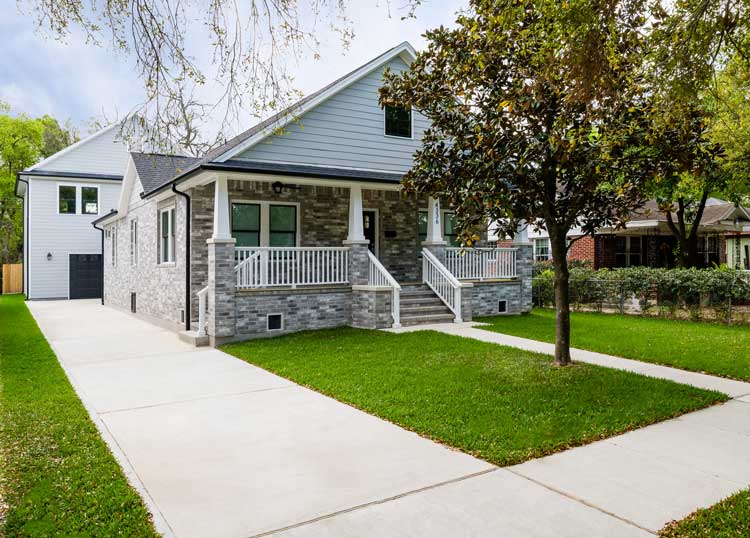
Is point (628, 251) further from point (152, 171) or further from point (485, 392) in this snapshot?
point (485, 392)

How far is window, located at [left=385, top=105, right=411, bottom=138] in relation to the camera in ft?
45.8

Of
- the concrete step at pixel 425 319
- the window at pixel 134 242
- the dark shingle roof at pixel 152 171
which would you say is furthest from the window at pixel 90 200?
the concrete step at pixel 425 319

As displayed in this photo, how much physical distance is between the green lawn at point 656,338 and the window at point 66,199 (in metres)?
20.2

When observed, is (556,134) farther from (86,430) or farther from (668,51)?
(86,430)

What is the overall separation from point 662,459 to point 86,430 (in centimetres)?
520

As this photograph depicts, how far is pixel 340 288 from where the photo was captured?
12.5 metres

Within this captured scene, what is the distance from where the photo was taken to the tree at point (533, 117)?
6047 millimetres

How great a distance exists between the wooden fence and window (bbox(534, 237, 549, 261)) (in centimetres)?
2650

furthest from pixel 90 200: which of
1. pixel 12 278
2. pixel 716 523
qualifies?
pixel 716 523

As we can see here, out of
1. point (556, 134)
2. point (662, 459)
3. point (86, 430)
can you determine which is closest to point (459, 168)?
point (556, 134)

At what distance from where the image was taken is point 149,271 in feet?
51.4

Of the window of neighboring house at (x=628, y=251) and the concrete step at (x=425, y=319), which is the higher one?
the window of neighboring house at (x=628, y=251)

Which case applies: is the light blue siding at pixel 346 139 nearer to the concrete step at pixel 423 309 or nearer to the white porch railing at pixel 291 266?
the white porch railing at pixel 291 266

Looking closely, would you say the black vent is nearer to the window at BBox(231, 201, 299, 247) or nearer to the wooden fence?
the window at BBox(231, 201, 299, 247)
